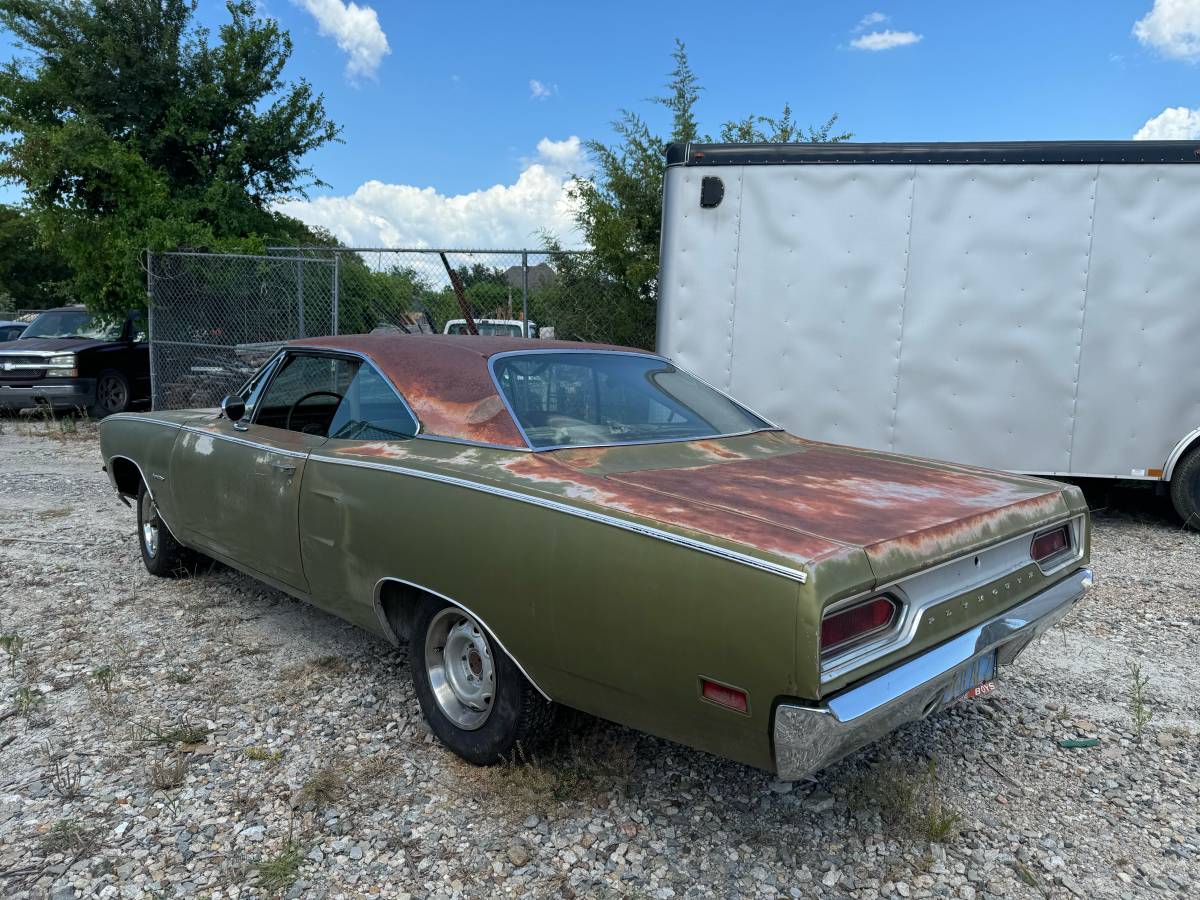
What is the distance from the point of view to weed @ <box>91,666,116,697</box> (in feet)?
11.3

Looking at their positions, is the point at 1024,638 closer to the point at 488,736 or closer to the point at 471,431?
the point at 488,736

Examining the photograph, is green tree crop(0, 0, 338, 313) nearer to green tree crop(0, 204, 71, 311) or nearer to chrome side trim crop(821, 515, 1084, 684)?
chrome side trim crop(821, 515, 1084, 684)

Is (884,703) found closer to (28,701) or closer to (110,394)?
(28,701)

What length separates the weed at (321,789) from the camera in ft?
8.93

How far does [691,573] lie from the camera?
214 cm

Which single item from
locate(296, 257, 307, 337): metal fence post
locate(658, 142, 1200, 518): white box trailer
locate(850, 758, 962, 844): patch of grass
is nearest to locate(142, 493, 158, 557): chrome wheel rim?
locate(658, 142, 1200, 518): white box trailer

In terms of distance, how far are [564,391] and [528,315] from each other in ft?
21.1

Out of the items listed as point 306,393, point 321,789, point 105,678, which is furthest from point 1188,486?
point 105,678

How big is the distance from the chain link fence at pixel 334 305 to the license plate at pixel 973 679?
21.1 feet

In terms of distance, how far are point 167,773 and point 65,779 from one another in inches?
13.4

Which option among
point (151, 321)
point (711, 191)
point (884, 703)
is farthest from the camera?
point (151, 321)

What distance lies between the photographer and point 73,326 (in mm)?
12602

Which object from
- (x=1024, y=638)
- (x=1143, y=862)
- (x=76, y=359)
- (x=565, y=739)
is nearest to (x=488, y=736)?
(x=565, y=739)

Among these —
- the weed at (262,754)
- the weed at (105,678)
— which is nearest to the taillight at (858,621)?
the weed at (262,754)
